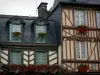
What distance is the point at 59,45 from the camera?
901 inches

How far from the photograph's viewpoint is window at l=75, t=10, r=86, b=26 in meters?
23.7

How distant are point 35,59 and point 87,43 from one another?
4.24 m

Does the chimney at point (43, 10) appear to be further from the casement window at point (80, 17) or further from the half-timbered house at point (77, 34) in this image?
the casement window at point (80, 17)

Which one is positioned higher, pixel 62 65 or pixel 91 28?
pixel 91 28

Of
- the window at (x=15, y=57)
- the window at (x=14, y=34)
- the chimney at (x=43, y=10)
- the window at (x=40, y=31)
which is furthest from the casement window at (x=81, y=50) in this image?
the chimney at (x=43, y=10)

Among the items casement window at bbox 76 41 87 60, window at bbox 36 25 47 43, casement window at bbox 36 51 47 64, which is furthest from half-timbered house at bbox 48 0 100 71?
casement window at bbox 36 51 47 64

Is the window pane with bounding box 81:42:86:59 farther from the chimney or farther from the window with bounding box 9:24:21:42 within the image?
the chimney

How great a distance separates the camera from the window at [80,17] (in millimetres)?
23672

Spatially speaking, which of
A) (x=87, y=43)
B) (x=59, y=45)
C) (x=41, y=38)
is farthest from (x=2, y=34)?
(x=87, y=43)

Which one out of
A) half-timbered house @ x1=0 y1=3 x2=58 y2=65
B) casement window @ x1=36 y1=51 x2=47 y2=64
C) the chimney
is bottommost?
casement window @ x1=36 y1=51 x2=47 y2=64

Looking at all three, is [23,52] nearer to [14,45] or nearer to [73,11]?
[14,45]

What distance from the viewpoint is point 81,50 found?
23188 millimetres

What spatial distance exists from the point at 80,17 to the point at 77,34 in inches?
58.4

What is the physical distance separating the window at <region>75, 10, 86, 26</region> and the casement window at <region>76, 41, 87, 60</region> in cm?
158
